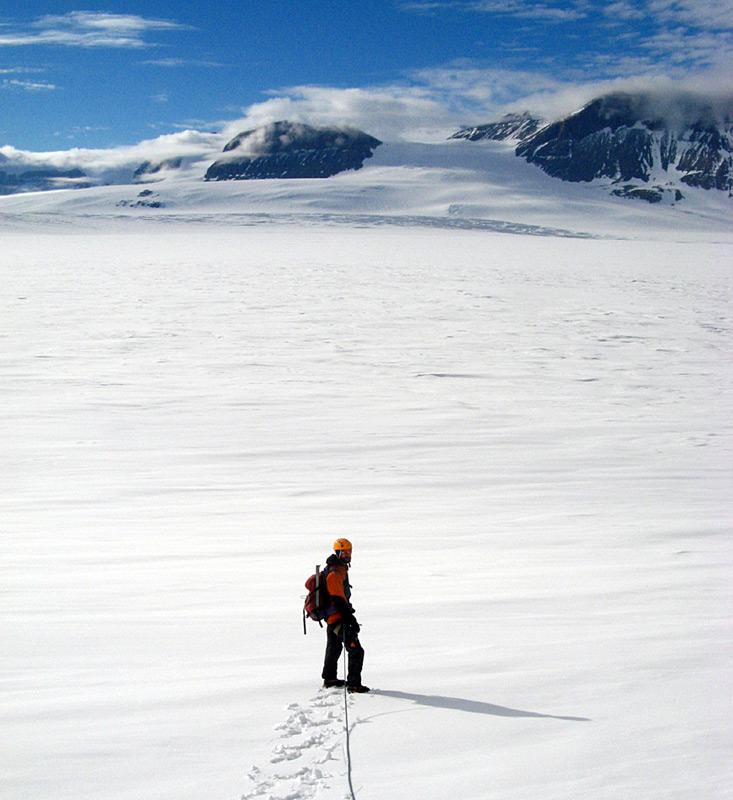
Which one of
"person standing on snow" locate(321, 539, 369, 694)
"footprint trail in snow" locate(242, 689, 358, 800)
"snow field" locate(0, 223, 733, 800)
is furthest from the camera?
"person standing on snow" locate(321, 539, 369, 694)

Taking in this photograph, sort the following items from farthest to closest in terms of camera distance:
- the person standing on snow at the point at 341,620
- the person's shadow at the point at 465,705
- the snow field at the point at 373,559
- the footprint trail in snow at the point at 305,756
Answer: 1. the person standing on snow at the point at 341,620
2. the person's shadow at the point at 465,705
3. the snow field at the point at 373,559
4. the footprint trail in snow at the point at 305,756

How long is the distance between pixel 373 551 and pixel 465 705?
301 centimetres

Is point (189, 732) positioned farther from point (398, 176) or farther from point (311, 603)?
point (398, 176)

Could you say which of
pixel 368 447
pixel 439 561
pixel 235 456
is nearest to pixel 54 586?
pixel 439 561

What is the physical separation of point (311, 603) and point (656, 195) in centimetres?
20903

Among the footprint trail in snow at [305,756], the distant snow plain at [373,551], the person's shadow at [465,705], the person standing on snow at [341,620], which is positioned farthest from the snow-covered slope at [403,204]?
the footprint trail in snow at [305,756]

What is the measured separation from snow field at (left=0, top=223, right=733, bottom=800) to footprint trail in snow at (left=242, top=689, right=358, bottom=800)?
0.01 m

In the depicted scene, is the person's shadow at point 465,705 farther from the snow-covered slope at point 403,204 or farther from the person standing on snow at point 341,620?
the snow-covered slope at point 403,204

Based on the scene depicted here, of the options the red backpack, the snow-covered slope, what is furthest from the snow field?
the snow-covered slope

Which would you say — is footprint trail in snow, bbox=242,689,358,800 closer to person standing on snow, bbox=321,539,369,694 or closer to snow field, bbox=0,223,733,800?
snow field, bbox=0,223,733,800

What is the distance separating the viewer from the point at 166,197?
13738 cm

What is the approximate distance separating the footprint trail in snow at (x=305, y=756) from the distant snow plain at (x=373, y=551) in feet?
0.05

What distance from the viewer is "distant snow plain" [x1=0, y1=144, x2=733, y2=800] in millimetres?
3819

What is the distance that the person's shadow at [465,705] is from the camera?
4.12 meters
